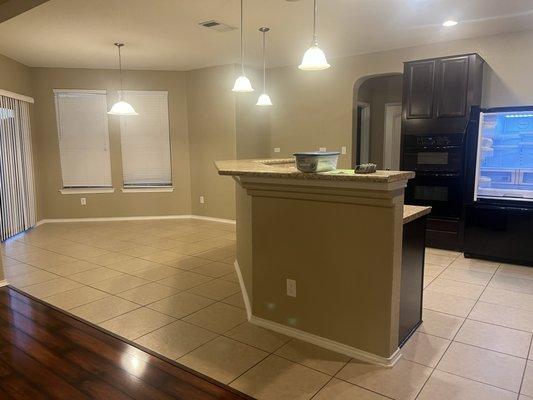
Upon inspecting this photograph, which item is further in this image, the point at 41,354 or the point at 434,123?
the point at 434,123

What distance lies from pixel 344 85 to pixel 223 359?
467 centimetres

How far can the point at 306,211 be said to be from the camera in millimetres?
2598

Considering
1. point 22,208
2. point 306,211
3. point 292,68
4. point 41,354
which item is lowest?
point 41,354

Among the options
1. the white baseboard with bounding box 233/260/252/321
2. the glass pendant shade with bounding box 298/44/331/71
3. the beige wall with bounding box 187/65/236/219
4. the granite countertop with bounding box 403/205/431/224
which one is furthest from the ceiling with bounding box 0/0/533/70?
the white baseboard with bounding box 233/260/252/321

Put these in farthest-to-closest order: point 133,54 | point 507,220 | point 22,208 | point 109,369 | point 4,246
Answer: point 22,208 → point 133,54 → point 4,246 → point 507,220 → point 109,369

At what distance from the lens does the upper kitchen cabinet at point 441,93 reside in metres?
4.54

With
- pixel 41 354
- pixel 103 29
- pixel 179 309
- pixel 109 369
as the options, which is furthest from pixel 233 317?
pixel 103 29

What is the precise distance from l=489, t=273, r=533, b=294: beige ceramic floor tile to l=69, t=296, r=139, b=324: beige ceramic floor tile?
3422mm

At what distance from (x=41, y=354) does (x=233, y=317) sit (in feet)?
4.40

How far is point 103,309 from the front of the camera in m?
3.27

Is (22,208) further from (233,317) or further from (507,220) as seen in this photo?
(507,220)

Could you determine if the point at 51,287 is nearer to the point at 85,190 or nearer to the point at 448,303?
the point at 85,190

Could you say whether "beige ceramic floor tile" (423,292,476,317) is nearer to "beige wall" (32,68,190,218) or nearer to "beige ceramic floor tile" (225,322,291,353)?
"beige ceramic floor tile" (225,322,291,353)

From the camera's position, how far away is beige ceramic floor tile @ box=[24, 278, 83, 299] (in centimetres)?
363
